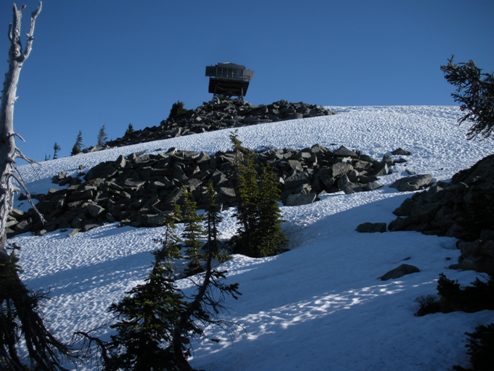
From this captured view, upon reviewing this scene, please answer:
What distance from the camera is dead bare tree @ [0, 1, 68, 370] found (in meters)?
6.02

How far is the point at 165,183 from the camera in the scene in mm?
25141

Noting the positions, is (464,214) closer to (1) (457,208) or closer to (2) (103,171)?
(1) (457,208)

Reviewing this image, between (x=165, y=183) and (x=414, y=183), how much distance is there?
51.0ft

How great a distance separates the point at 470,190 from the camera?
44.0 ft

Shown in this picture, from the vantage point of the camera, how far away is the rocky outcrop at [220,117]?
147 ft

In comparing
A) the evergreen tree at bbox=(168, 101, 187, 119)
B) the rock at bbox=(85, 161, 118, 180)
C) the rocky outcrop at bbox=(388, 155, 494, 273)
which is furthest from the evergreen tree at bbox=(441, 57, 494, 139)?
the evergreen tree at bbox=(168, 101, 187, 119)

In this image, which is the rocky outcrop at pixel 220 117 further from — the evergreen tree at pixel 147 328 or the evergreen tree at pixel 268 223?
the evergreen tree at pixel 147 328

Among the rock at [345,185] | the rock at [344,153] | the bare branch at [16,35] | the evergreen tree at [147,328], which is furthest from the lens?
the rock at [344,153]

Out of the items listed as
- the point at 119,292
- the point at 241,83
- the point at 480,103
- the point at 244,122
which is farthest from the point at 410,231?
the point at 241,83

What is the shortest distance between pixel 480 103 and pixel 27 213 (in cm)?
2559

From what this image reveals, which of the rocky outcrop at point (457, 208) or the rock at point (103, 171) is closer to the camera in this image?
the rocky outcrop at point (457, 208)

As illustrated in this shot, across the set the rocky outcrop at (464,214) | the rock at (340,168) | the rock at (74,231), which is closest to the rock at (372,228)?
the rocky outcrop at (464,214)

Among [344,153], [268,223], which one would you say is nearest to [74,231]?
[268,223]

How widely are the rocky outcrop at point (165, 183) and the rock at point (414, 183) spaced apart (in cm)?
177
